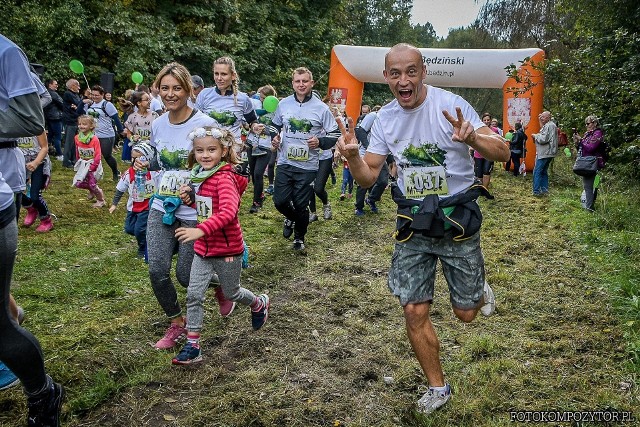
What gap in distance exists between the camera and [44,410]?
10.0 ft

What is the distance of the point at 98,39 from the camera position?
1938cm

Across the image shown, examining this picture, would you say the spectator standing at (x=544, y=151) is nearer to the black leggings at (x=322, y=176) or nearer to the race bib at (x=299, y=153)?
the black leggings at (x=322, y=176)

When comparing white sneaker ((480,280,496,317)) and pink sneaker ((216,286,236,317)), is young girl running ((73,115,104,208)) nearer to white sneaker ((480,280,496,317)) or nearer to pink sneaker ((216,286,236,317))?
pink sneaker ((216,286,236,317))

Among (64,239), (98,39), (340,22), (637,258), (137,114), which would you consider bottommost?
(64,239)

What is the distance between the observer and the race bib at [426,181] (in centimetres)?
352

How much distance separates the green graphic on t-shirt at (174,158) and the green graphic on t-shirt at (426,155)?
1648mm

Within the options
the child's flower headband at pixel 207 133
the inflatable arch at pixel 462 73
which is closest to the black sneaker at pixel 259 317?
the child's flower headband at pixel 207 133

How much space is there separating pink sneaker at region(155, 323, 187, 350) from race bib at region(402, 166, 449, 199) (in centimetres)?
205

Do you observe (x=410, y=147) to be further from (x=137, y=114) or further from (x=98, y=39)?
(x=98, y=39)

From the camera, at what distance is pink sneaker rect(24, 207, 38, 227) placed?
818cm

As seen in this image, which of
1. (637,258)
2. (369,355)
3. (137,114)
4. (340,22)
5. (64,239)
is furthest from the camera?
(340,22)

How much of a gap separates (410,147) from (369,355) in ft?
5.47

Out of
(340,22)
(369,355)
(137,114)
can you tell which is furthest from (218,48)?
(369,355)

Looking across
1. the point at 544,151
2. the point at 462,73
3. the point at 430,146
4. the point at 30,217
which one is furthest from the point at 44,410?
the point at 462,73
